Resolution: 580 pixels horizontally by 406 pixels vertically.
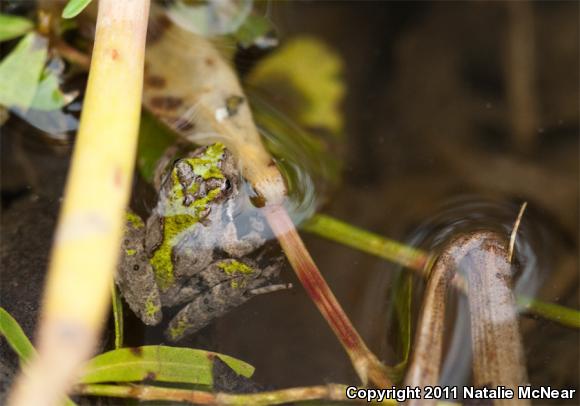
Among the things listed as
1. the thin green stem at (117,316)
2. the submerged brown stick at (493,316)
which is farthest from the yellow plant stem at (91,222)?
the submerged brown stick at (493,316)

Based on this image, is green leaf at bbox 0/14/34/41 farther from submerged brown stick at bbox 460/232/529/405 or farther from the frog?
submerged brown stick at bbox 460/232/529/405

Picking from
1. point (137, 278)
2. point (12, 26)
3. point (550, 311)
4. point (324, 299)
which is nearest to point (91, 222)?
point (137, 278)

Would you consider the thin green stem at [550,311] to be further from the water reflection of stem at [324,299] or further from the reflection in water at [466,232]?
the water reflection of stem at [324,299]

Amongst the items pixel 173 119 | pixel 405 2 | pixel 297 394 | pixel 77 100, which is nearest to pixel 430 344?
pixel 297 394

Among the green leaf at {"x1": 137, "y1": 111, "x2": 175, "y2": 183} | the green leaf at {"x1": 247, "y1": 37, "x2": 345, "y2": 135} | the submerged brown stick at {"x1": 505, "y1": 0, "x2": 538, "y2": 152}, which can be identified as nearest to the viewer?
the green leaf at {"x1": 137, "y1": 111, "x2": 175, "y2": 183}

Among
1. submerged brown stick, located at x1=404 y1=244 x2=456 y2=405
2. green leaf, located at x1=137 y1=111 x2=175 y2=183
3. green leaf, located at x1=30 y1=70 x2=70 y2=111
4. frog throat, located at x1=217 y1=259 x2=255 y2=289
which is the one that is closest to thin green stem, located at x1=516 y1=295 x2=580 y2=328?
submerged brown stick, located at x1=404 y1=244 x2=456 y2=405

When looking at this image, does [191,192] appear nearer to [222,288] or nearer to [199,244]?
[199,244]
